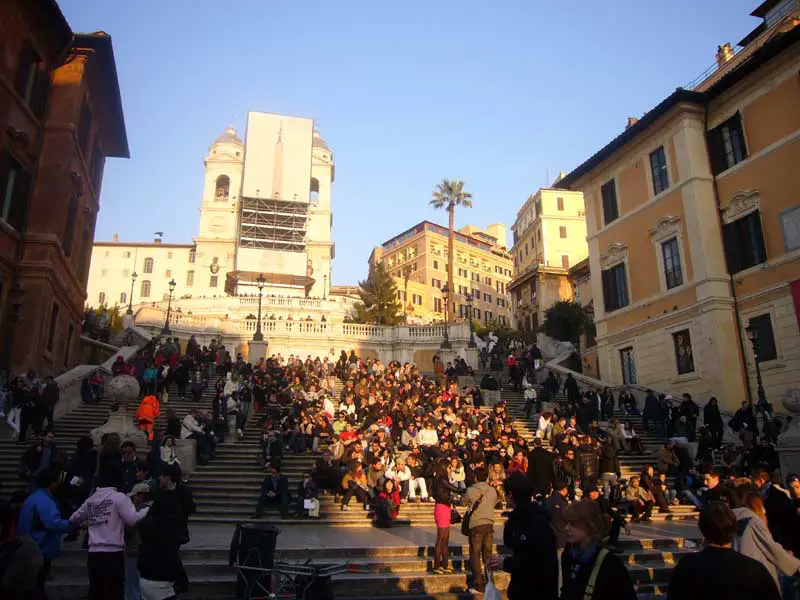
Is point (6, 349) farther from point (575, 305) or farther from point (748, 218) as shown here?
point (575, 305)

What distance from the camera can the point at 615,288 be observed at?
93.3ft

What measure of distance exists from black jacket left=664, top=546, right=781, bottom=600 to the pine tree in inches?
1901

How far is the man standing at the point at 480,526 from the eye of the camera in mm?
7996

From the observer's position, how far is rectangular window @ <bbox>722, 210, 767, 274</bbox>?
2220cm

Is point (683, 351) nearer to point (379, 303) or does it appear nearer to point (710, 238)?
point (710, 238)

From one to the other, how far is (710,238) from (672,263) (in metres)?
1.87

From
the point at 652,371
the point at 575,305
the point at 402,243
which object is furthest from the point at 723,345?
the point at 402,243

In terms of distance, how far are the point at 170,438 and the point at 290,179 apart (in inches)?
2356

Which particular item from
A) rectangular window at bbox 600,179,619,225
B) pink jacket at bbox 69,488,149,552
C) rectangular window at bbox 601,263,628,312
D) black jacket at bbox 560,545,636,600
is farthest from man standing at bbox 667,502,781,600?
rectangular window at bbox 600,179,619,225

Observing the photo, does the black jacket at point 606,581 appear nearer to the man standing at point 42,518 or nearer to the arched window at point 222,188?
the man standing at point 42,518

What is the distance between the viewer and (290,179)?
7119 cm

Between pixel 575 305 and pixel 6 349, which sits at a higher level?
pixel 575 305

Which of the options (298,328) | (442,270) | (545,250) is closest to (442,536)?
(298,328)

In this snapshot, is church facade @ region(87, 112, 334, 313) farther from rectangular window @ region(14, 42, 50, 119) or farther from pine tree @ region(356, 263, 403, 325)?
rectangular window @ region(14, 42, 50, 119)
